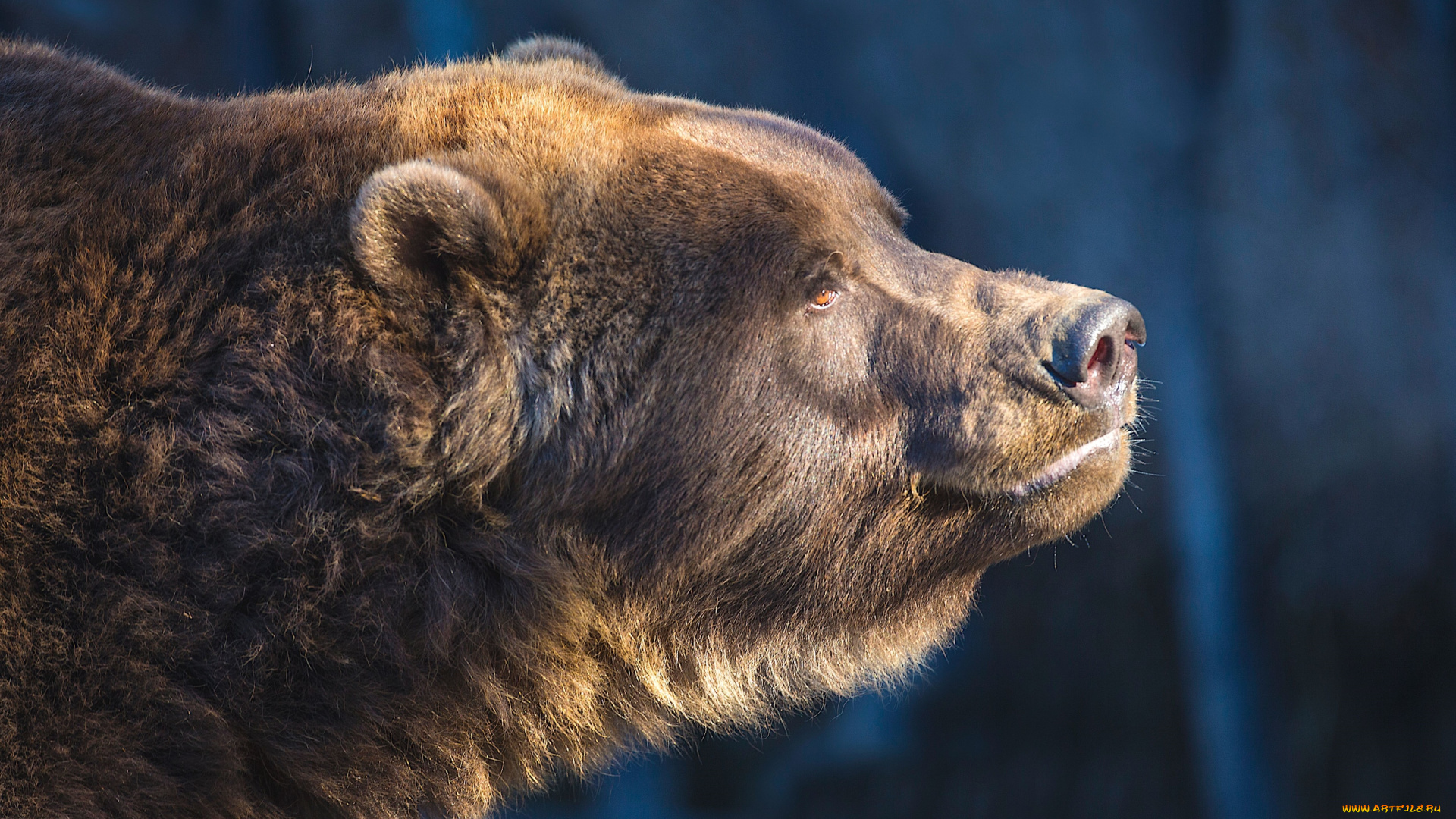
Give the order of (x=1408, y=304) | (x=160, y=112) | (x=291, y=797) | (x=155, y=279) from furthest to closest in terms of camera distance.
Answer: (x=1408, y=304)
(x=160, y=112)
(x=291, y=797)
(x=155, y=279)

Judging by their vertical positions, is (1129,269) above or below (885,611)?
above

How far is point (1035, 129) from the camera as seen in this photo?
198 inches

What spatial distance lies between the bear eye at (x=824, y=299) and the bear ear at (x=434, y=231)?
0.61 meters

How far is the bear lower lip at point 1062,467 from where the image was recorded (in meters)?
2.23

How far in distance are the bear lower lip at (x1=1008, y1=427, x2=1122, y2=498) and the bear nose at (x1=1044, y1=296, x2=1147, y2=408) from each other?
11cm

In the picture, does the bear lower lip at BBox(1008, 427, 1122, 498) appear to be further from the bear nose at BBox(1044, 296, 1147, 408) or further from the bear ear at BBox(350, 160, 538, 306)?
the bear ear at BBox(350, 160, 538, 306)

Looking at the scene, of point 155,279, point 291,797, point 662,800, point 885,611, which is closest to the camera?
point 155,279

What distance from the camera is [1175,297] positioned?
4.96m

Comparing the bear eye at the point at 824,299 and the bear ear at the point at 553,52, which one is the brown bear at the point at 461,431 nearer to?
the bear eye at the point at 824,299

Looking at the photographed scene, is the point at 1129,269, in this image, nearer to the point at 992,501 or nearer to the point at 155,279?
the point at 992,501

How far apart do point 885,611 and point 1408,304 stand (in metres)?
3.89

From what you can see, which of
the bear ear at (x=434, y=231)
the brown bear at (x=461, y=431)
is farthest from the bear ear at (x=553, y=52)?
the bear ear at (x=434, y=231)

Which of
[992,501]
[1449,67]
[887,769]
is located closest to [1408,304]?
[1449,67]

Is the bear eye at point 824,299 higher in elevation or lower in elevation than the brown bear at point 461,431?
higher
